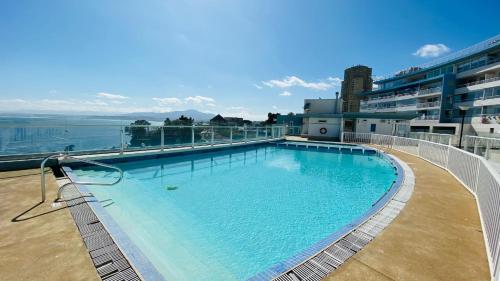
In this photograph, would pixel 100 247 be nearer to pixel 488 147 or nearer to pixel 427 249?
pixel 427 249

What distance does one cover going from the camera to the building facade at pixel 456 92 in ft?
76.9

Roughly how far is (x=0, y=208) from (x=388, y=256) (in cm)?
545

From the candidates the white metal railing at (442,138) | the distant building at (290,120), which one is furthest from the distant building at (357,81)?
the white metal railing at (442,138)

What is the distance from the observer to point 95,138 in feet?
25.7

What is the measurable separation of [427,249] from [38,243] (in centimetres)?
455

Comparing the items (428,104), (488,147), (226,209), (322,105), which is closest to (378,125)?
(322,105)

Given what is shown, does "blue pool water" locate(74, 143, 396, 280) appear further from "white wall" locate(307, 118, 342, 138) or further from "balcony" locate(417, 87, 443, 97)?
"balcony" locate(417, 87, 443, 97)

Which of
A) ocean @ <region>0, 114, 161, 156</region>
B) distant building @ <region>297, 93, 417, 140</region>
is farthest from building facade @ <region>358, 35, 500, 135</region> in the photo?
ocean @ <region>0, 114, 161, 156</region>

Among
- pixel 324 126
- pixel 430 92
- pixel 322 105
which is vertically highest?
pixel 430 92

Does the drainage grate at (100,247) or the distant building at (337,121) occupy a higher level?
the distant building at (337,121)

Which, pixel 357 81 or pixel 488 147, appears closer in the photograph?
pixel 488 147

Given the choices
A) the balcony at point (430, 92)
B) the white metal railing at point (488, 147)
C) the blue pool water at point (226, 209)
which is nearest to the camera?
the blue pool water at point (226, 209)

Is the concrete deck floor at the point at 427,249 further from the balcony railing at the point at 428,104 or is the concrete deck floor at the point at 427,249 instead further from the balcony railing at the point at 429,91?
Result: the balcony railing at the point at 429,91

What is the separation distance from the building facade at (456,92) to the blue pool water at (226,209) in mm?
16951
